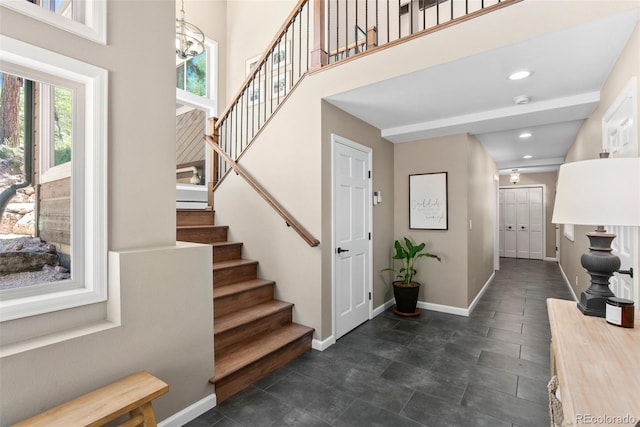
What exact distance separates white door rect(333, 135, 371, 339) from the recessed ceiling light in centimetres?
160

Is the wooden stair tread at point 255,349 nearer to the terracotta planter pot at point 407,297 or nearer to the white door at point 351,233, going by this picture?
the white door at point 351,233

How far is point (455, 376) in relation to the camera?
8.38 feet

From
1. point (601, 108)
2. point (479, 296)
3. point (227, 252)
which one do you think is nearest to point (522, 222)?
point (479, 296)

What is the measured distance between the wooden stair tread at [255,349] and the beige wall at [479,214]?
2444 millimetres

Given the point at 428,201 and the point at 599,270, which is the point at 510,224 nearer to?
the point at 428,201

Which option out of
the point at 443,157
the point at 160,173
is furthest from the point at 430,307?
the point at 160,173

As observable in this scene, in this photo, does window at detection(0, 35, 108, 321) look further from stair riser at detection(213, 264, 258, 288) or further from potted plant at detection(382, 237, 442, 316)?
potted plant at detection(382, 237, 442, 316)

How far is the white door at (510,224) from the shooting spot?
8.86m

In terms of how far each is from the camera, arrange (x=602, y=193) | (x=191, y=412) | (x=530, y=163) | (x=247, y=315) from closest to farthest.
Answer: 1. (x=602, y=193)
2. (x=191, y=412)
3. (x=247, y=315)
4. (x=530, y=163)

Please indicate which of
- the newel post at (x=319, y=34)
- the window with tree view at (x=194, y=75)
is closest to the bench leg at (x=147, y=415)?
the newel post at (x=319, y=34)

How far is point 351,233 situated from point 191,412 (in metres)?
2.24

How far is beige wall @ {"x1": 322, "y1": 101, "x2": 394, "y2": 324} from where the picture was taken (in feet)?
10.2

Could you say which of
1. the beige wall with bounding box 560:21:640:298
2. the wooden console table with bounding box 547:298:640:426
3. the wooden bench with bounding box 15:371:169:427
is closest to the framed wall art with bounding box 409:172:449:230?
the beige wall with bounding box 560:21:640:298

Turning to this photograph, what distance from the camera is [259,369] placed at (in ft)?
8.32
